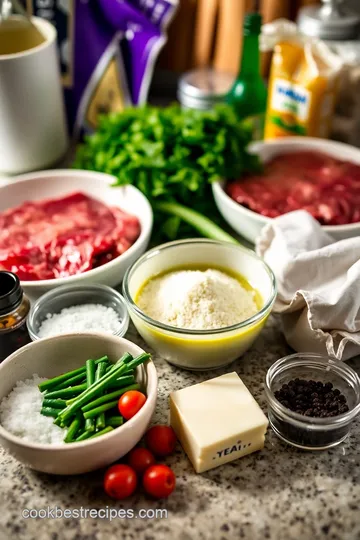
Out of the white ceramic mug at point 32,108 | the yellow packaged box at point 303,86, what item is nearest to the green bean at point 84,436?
the white ceramic mug at point 32,108

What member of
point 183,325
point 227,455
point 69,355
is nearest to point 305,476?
point 227,455

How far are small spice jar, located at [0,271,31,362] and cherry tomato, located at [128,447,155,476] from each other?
32 centimetres

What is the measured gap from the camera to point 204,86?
175 centimetres

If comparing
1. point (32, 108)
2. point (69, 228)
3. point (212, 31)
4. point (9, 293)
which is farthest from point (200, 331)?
point (212, 31)

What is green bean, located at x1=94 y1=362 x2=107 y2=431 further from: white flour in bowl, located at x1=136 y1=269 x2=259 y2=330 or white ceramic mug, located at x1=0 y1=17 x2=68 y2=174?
white ceramic mug, located at x1=0 y1=17 x2=68 y2=174

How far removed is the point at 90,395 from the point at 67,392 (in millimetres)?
49

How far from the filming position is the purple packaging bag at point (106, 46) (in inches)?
65.4

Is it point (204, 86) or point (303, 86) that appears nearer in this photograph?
point (303, 86)

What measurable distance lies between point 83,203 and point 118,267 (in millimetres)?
280

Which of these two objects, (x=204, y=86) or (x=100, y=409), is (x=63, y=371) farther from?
(x=204, y=86)

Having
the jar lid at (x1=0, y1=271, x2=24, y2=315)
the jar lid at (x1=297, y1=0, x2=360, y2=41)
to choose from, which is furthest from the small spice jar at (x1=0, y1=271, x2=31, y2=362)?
the jar lid at (x1=297, y1=0, x2=360, y2=41)

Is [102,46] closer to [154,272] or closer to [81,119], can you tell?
[81,119]

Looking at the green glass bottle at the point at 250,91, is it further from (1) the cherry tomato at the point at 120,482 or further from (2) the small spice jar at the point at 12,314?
(1) the cherry tomato at the point at 120,482

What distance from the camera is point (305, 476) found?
3.06 feet
